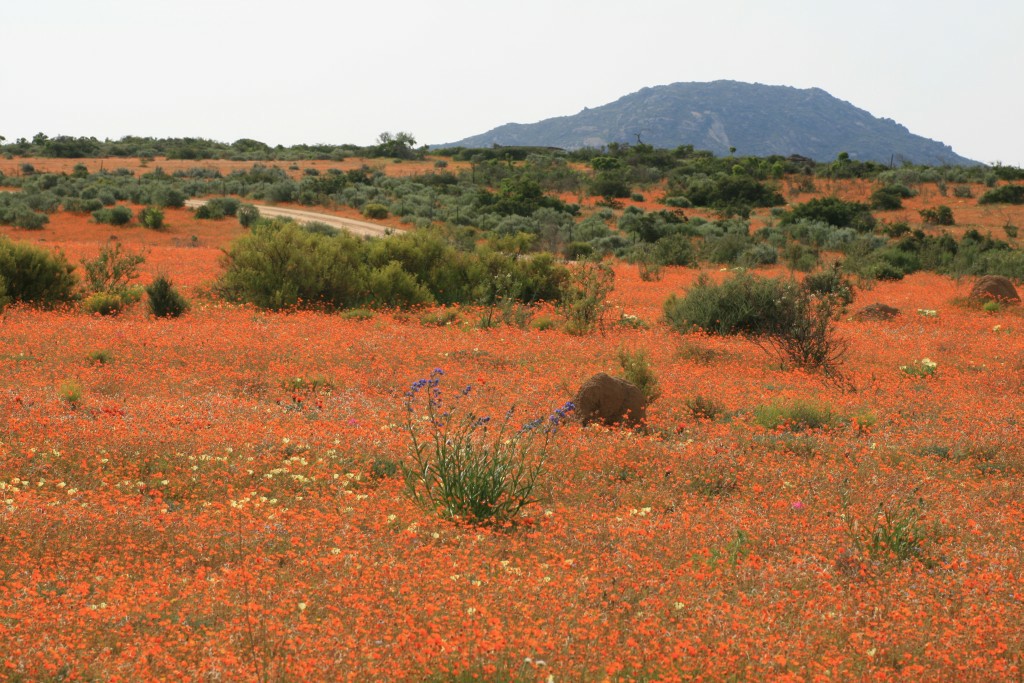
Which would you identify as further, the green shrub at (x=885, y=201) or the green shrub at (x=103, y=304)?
the green shrub at (x=885, y=201)

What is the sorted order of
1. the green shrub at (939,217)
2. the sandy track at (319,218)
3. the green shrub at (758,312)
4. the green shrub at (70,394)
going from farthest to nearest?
1. the green shrub at (939,217)
2. the sandy track at (319,218)
3. the green shrub at (758,312)
4. the green shrub at (70,394)

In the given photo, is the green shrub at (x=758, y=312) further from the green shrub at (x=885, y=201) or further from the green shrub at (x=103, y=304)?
the green shrub at (x=885, y=201)

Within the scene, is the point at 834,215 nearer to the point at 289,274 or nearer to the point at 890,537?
the point at 289,274

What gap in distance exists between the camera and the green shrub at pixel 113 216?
3659 centimetres

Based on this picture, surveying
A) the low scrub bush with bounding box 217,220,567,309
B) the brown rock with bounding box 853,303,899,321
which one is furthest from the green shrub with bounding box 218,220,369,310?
the brown rock with bounding box 853,303,899,321

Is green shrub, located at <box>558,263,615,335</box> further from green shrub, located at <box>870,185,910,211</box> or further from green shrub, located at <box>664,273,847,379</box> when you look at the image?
green shrub, located at <box>870,185,910,211</box>

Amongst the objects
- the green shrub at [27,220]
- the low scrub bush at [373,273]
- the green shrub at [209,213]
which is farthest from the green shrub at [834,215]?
the green shrub at [27,220]

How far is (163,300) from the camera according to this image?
16172mm

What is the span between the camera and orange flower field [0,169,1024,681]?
13.8 feet

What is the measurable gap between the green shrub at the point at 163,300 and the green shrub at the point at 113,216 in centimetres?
2286

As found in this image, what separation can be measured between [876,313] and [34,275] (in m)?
18.1

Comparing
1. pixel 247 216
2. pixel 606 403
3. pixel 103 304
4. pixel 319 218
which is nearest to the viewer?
pixel 606 403

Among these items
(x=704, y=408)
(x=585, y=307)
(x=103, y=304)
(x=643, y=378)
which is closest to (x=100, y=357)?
(x=103, y=304)

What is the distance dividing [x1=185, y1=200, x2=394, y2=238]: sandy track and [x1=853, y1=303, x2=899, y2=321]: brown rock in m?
21.5
